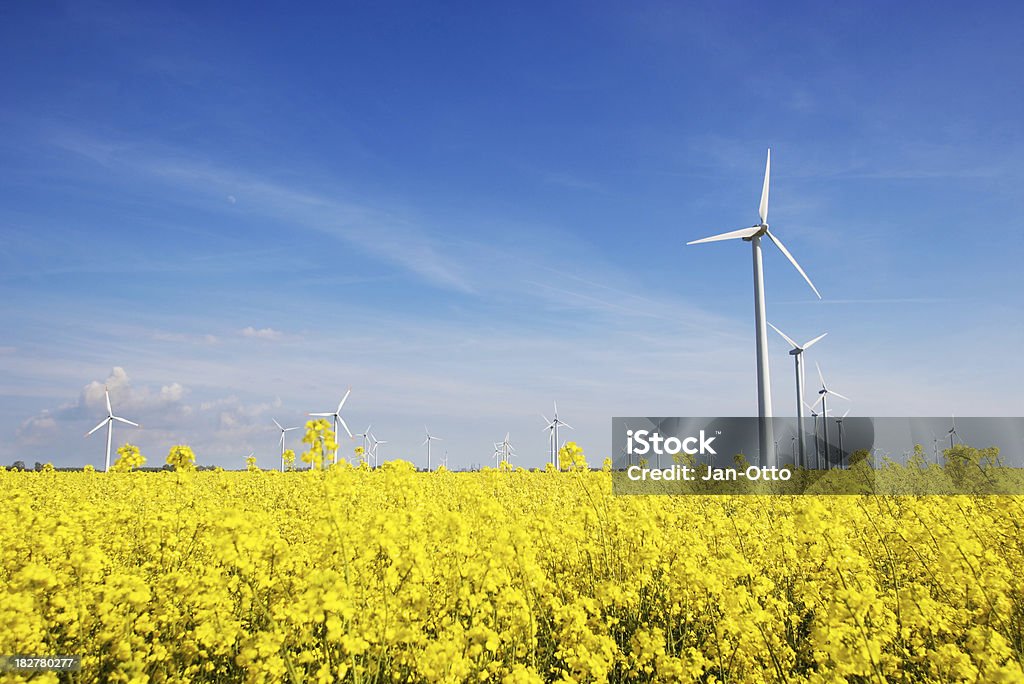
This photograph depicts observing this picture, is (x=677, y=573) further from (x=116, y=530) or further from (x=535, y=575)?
(x=116, y=530)

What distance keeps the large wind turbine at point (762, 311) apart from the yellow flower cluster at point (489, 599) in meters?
14.4

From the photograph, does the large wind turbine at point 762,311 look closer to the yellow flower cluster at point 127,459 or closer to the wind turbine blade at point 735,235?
the wind turbine blade at point 735,235

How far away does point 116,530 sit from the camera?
30.5ft

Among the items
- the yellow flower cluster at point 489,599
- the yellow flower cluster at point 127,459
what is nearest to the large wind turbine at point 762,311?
the yellow flower cluster at point 489,599

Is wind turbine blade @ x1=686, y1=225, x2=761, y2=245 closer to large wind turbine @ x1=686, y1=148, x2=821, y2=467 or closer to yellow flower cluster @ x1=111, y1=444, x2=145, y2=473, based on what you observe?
large wind turbine @ x1=686, y1=148, x2=821, y2=467

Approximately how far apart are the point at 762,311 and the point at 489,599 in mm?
21788

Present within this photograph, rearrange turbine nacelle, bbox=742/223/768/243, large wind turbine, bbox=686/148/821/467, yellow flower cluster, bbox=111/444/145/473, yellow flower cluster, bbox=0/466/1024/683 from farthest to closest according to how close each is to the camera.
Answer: turbine nacelle, bbox=742/223/768/243 → large wind turbine, bbox=686/148/821/467 → yellow flower cluster, bbox=111/444/145/473 → yellow flower cluster, bbox=0/466/1024/683

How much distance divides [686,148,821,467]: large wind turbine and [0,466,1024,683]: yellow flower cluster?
14416 mm

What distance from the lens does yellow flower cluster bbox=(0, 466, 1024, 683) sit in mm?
5320

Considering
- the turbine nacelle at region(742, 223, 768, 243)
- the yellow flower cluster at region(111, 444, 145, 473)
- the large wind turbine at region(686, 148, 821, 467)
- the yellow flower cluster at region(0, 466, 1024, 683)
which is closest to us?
the yellow flower cluster at region(0, 466, 1024, 683)

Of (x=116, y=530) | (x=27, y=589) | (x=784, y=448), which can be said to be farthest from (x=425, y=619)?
(x=784, y=448)

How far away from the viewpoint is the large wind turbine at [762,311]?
23859 millimetres

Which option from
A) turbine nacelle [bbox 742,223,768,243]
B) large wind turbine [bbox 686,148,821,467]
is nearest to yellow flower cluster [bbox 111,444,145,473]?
large wind turbine [bbox 686,148,821,467]

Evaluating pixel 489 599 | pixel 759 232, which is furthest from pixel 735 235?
pixel 489 599
